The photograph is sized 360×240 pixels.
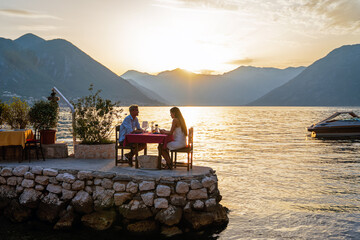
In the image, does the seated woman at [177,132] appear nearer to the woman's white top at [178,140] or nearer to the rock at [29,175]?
the woman's white top at [178,140]

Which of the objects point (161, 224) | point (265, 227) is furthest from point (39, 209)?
point (265, 227)

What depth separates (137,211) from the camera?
8.50 meters

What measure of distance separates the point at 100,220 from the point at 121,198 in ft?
2.86

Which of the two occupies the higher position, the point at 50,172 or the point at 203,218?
the point at 50,172

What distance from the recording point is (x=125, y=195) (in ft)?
28.3

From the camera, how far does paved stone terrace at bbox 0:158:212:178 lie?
Result: 355 inches

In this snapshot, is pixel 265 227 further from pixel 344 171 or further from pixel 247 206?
pixel 344 171

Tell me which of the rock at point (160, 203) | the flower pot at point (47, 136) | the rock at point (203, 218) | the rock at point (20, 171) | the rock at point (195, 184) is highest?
the flower pot at point (47, 136)

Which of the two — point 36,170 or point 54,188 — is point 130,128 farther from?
point 36,170

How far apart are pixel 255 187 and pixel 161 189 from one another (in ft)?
21.1

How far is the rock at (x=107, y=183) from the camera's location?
8.81 meters

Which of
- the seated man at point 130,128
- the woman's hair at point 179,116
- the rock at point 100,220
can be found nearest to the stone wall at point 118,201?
the rock at point 100,220

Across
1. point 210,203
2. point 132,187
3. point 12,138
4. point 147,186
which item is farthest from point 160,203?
point 12,138

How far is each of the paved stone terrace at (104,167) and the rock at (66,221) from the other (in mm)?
1394
